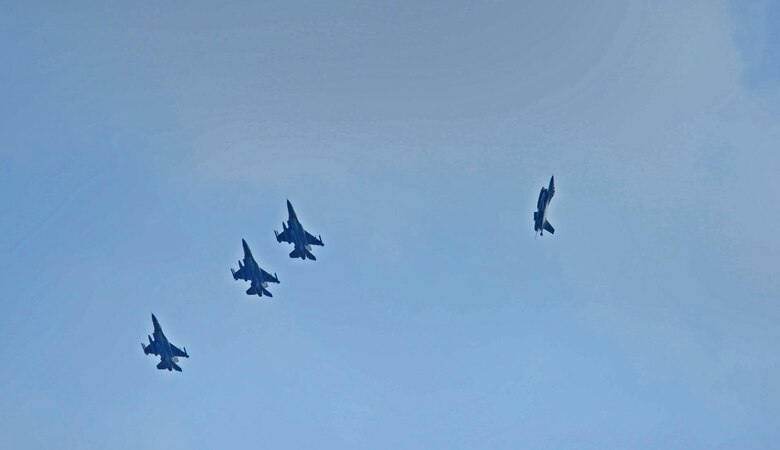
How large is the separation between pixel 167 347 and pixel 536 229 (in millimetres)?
67004

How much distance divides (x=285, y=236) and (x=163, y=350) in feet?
95.6

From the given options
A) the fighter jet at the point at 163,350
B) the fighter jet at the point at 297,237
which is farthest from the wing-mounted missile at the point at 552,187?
the fighter jet at the point at 163,350

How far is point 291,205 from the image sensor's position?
472 ft

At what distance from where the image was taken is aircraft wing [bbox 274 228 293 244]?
482ft

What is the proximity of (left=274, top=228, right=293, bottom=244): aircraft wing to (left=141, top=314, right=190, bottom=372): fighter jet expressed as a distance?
82.5ft

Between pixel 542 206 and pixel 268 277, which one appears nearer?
pixel 542 206

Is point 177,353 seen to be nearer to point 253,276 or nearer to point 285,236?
point 253,276

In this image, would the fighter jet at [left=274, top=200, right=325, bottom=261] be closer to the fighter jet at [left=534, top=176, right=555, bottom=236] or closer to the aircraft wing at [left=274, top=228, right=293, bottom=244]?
the aircraft wing at [left=274, top=228, right=293, bottom=244]

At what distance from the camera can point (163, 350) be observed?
148 meters

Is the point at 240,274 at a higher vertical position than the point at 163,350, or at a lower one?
higher

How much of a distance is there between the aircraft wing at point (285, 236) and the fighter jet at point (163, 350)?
25143mm

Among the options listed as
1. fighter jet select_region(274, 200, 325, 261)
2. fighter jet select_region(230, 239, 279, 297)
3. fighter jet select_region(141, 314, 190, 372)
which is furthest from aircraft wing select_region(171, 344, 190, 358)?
fighter jet select_region(274, 200, 325, 261)

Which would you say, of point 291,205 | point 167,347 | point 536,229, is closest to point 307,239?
point 291,205

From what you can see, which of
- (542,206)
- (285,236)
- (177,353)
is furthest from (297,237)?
(542,206)
